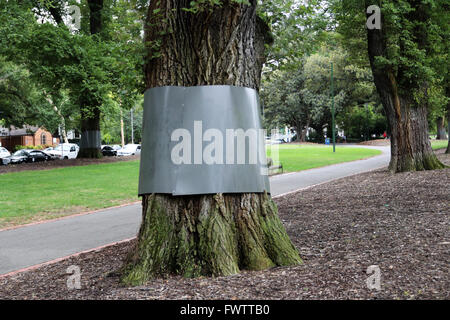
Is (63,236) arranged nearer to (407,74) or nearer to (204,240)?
(204,240)

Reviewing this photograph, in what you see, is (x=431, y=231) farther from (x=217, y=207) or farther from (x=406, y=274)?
(x=217, y=207)

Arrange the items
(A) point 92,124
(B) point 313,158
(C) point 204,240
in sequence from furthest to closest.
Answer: (B) point 313,158
(A) point 92,124
(C) point 204,240

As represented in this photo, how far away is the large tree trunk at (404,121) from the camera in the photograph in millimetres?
13548

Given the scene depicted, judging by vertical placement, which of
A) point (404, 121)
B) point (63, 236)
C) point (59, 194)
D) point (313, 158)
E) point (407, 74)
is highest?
point (407, 74)

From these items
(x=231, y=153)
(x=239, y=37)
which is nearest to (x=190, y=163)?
(x=231, y=153)

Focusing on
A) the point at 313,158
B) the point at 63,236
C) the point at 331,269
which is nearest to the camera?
the point at 331,269

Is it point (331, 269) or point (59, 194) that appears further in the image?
point (59, 194)

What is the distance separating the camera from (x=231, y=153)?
4680mm

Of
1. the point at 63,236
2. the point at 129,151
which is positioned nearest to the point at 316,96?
the point at 129,151

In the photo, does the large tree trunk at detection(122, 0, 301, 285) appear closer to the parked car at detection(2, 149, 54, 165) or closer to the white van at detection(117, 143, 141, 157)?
the parked car at detection(2, 149, 54, 165)

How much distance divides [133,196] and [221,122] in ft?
30.5

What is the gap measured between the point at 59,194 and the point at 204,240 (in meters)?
10.5

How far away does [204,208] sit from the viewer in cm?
457

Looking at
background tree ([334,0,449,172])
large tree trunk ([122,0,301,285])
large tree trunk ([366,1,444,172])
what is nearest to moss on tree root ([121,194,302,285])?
large tree trunk ([122,0,301,285])
